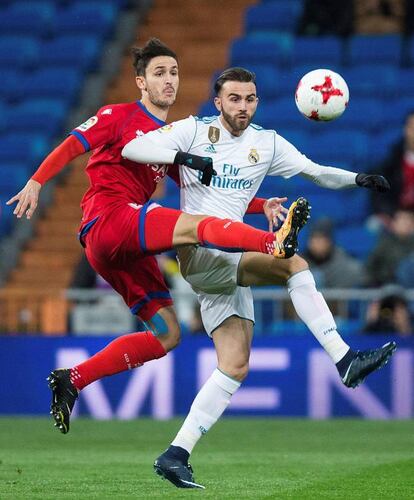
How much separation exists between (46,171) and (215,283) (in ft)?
3.67

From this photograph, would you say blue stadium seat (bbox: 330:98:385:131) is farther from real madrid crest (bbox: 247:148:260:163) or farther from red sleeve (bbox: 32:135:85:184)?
red sleeve (bbox: 32:135:85:184)

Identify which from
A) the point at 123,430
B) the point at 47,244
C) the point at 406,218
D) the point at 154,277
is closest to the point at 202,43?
the point at 47,244

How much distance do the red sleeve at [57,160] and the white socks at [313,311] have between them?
1.40 m

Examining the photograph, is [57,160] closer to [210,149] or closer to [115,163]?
[115,163]

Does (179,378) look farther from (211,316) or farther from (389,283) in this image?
(211,316)

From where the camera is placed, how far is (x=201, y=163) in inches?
274

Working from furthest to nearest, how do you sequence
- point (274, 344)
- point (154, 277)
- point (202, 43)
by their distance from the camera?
point (202, 43) → point (274, 344) → point (154, 277)

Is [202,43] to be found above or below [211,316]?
above

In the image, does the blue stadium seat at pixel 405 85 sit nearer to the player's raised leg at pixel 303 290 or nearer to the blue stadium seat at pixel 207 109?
the blue stadium seat at pixel 207 109

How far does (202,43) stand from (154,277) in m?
10.5

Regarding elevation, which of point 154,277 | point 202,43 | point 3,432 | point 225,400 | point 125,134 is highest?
point 202,43

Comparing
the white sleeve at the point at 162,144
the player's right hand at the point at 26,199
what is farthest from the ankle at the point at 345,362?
the player's right hand at the point at 26,199

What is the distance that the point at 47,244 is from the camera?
1611cm

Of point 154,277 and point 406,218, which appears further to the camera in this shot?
point 406,218
